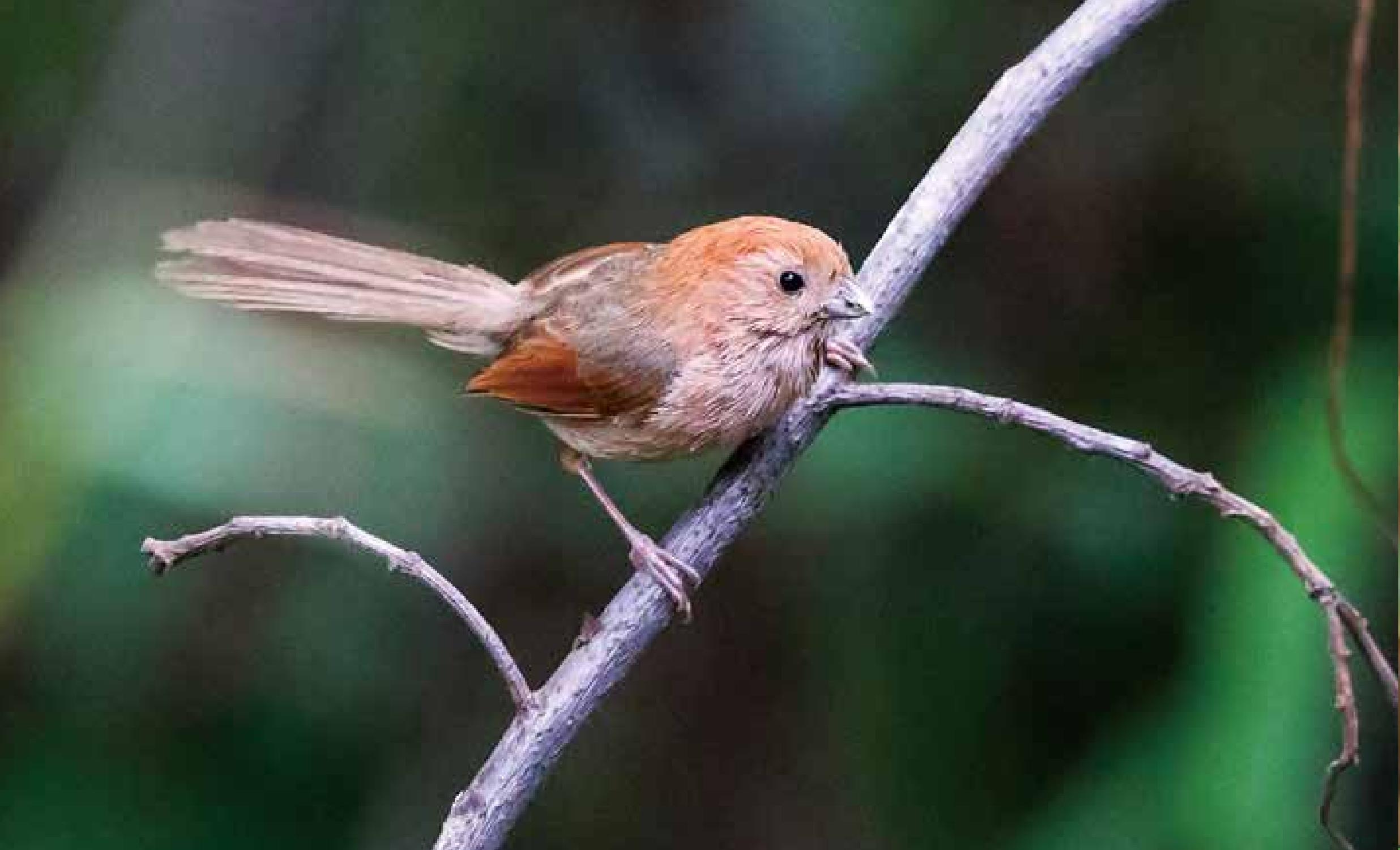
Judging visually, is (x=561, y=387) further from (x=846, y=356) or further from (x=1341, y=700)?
(x=1341, y=700)

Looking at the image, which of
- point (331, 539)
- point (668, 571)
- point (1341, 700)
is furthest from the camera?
point (668, 571)

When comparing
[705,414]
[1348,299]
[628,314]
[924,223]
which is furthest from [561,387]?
[1348,299]

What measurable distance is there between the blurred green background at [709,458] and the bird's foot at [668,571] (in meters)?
1.28

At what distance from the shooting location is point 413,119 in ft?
14.0

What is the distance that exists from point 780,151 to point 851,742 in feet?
4.88

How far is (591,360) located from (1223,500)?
1.36 metres

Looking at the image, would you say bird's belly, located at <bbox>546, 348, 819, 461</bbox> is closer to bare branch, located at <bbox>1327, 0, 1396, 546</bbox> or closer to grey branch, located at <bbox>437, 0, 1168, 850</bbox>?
grey branch, located at <bbox>437, 0, 1168, 850</bbox>

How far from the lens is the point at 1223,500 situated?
2193 mm

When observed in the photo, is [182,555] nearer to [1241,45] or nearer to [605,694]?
[605,694]

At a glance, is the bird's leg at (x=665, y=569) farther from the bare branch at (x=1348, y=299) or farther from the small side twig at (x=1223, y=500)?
the bare branch at (x=1348, y=299)

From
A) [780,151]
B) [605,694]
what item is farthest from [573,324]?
[780,151]

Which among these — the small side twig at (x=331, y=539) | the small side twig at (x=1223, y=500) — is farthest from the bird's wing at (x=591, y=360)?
the small side twig at (x=331, y=539)

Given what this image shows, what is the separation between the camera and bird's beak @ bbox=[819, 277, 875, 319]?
2.90 m

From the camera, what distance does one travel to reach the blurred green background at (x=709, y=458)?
12.2 feet
